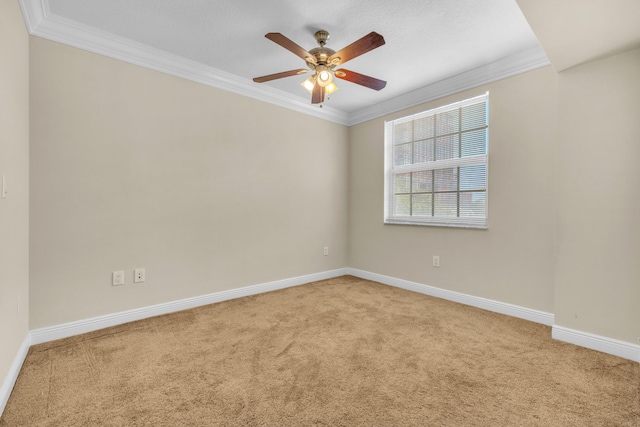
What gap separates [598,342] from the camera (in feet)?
6.48

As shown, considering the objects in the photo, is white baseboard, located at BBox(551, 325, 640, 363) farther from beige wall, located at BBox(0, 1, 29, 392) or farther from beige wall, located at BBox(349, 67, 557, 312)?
beige wall, located at BBox(0, 1, 29, 392)

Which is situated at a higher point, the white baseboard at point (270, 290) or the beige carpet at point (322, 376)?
the white baseboard at point (270, 290)

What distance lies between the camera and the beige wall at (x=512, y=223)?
2.47m

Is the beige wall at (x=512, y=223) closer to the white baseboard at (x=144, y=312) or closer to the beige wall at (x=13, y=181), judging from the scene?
the white baseboard at (x=144, y=312)

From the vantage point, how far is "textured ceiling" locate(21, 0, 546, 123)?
1979mm

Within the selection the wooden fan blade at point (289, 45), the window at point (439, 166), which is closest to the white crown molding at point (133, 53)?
the wooden fan blade at point (289, 45)

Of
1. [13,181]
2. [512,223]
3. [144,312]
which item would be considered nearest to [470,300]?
[512,223]

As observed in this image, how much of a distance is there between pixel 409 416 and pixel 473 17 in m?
2.59

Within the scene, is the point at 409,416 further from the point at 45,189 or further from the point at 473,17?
the point at 45,189

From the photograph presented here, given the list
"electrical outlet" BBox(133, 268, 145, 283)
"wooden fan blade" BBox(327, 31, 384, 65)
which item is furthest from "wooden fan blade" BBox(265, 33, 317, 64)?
"electrical outlet" BBox(133, 268, 145, 283)

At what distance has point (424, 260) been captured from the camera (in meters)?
3.36

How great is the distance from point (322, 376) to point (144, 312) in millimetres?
1790

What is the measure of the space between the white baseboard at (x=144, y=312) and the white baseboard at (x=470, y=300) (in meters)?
1.06

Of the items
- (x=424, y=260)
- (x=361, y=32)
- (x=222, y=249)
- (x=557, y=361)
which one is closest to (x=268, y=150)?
(x=222, y=249)
